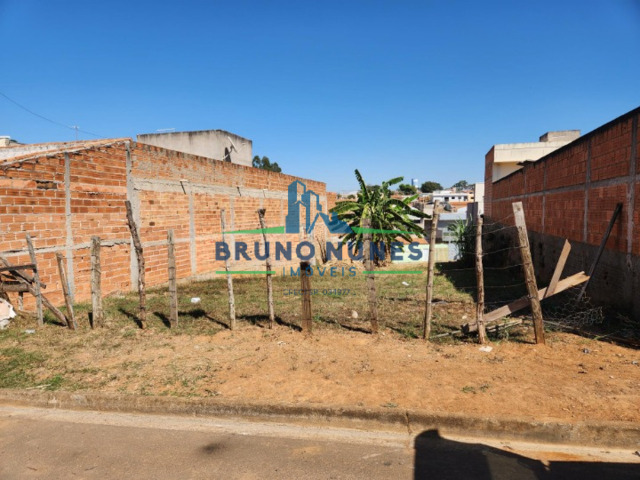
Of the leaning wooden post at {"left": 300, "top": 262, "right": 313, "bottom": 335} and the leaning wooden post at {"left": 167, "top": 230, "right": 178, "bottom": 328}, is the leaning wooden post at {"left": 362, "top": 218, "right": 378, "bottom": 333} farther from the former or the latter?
the leaning wooden post at {"left": 167, "top": 230, "right": 178, "bottom": 328}


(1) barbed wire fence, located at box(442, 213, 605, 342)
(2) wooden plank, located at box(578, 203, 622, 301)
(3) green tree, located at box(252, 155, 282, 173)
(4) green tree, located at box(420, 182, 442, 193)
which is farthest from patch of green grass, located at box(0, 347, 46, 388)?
(4) green tree, located at box(420, 182, 442, 193)

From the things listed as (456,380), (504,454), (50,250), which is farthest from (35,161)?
(504,454)

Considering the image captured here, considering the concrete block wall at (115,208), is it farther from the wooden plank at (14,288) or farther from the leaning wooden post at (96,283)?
the leaning wooden post at (96,283)

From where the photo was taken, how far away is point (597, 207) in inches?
270

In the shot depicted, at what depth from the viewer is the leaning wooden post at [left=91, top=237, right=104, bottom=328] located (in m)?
6.13

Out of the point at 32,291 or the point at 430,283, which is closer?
the point at 430,283

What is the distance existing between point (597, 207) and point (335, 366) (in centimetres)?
564

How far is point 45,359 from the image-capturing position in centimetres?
520

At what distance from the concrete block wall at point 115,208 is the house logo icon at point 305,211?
414cm

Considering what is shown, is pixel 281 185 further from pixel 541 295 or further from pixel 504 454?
pixel 504 454

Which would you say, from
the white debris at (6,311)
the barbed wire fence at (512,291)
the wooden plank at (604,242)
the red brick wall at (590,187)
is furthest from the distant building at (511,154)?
the white debris at (6,311)

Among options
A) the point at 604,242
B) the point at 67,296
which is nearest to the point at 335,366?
the point at 67,296

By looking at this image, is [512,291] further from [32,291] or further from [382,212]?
[32,291]

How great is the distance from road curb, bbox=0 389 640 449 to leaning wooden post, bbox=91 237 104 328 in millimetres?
2042
